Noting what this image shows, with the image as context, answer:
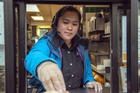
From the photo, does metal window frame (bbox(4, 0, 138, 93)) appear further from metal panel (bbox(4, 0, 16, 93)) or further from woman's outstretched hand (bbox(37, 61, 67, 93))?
woman's outstretched hand (bbox(37, 61, 67, 93))

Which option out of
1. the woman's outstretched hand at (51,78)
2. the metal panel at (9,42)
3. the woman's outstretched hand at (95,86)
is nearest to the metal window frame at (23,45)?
the metal panel at (9,42)

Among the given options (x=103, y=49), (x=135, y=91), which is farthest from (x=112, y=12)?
(x=103, y=49)

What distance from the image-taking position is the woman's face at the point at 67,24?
1.31 metres

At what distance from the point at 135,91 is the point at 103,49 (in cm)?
226

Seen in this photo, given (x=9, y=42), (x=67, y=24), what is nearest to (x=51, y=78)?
(x=9, y=42)

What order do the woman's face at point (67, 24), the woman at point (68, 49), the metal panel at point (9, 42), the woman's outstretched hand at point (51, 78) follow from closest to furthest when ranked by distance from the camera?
the woman's outstretched hand at point (51, 78)
the metal panel at point (9, 42)
the woman at point (68, 49)
the woman's face at point (67, 24)

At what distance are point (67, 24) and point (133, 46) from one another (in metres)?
0.57

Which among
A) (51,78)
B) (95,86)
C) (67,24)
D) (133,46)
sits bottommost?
(95,86)

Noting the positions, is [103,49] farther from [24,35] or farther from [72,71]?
[24,35]

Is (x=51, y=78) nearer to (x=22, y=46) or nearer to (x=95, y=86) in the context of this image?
(x=22, y=46)

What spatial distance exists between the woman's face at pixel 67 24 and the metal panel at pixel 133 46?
456mm

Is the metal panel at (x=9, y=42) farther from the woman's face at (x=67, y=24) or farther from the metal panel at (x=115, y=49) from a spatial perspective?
the metal panel at (x=115, y=49)

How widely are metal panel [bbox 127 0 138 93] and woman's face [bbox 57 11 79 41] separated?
456 millimetres

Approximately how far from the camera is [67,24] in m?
1.32
